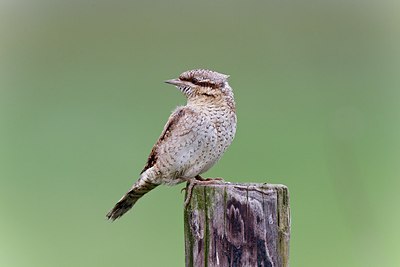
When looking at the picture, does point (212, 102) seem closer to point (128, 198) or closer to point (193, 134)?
point (193, 134)

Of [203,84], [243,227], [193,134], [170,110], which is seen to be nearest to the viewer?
[243,227]

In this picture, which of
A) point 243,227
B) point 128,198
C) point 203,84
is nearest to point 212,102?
point 203,84

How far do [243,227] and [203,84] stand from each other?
5.26 feet

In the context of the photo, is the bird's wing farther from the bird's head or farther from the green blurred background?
the green blurred background

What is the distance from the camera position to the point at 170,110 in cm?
534

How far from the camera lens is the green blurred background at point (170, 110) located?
6815 millimetres

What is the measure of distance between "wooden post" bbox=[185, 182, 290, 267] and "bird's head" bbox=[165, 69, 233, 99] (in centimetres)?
143

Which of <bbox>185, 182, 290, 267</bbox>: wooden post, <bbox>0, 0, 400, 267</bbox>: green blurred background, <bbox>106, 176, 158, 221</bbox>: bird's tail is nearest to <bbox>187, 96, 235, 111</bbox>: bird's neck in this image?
<bbox>106, 176, 158, 221</bbox>: bird's tail
